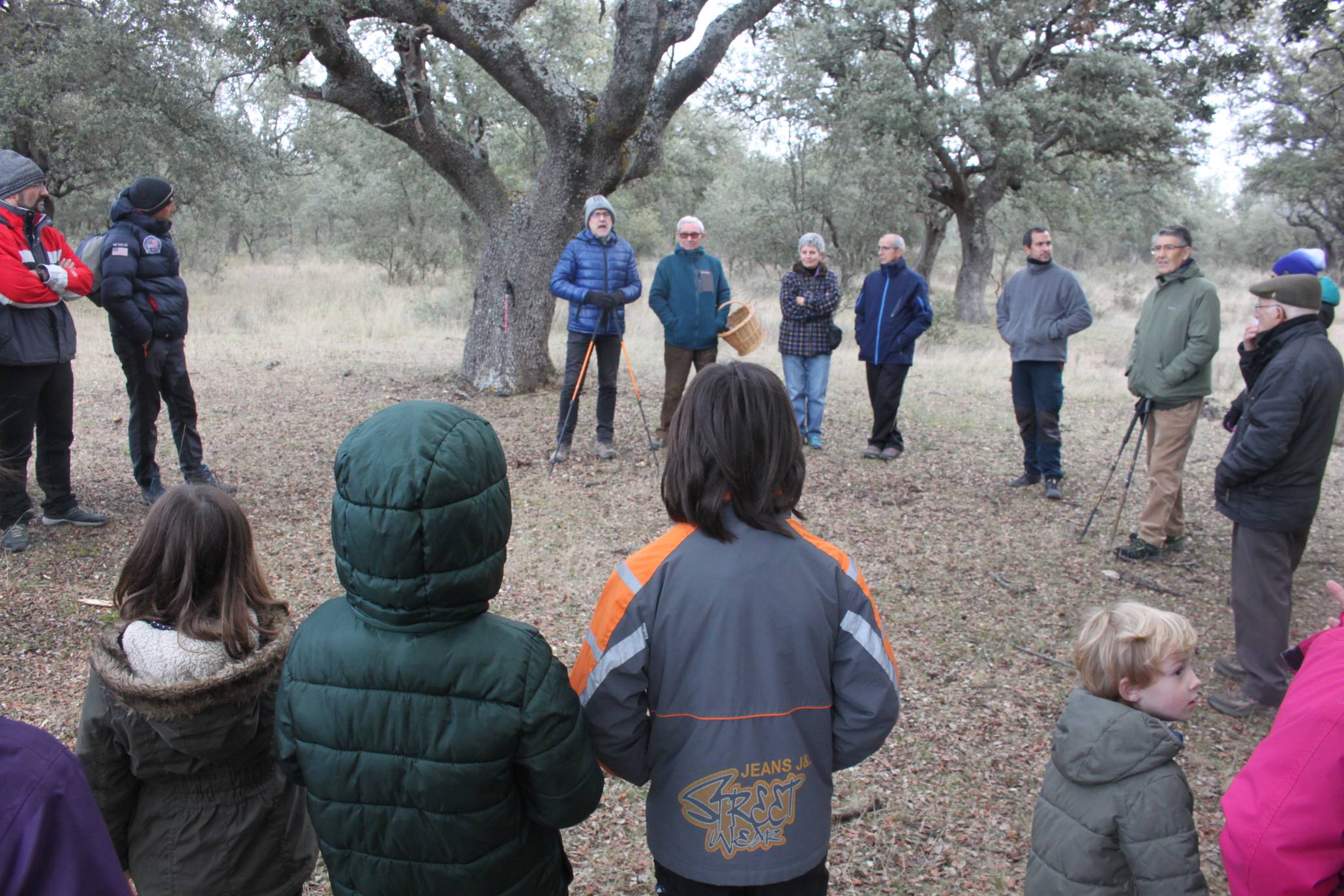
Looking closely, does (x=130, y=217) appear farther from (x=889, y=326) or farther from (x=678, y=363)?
(x=889, y=326)

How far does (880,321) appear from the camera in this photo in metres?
7.31

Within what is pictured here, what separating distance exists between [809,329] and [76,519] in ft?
17.6

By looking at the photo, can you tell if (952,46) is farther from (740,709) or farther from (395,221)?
(740,709)

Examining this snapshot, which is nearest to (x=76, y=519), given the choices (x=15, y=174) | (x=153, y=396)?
(x=153, y=396)

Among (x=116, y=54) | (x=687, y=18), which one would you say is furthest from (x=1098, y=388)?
(x=116, y=54)

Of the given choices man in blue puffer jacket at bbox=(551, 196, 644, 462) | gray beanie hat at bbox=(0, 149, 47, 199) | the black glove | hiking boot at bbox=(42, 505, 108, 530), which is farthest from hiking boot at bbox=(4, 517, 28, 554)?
the black glove

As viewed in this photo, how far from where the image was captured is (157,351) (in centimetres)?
538

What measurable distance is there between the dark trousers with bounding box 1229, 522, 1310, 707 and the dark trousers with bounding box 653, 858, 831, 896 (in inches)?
109

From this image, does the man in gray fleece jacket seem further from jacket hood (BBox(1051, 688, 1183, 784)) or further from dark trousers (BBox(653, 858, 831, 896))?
dark trousers (BBox(653, 858, 831, 896))

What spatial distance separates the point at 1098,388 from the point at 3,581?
426 inches

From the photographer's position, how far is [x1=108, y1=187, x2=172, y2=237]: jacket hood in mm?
5148

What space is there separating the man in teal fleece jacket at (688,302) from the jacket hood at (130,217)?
3.42 meters

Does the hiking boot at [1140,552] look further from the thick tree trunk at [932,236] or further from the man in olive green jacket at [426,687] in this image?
the thick tree trunk at [932,236]

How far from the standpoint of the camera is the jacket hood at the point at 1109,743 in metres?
1.84
